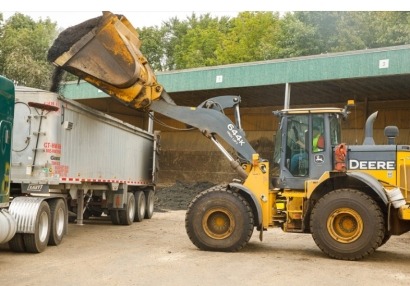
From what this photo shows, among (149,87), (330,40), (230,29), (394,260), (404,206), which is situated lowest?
(394,260)

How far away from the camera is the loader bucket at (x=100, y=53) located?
1084 centimetres

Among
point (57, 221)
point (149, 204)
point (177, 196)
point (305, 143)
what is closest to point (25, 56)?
point (177, 196)

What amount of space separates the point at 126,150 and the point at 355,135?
13525 millimetres

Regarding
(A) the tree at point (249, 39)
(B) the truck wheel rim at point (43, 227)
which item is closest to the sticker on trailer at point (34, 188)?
(B) the truck wheel rim at point (43, 227)

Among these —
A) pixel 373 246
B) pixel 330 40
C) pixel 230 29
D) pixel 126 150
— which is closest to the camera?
pixel 373 246

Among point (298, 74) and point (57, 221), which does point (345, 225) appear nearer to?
point (57, 221)

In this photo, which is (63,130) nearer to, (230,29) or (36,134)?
(36,134)

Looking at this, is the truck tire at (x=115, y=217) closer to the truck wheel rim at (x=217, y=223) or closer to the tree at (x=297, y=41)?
the truck wheel rim at (x=217, y=223)

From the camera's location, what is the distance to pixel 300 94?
85.9ft

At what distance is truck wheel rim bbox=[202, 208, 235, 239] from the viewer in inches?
425

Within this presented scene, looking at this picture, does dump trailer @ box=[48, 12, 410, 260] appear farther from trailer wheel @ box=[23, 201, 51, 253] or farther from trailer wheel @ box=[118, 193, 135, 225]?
trailer wheel @ box=[118, 193, 135, 225]

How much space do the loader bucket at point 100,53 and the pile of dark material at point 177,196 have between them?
1230 cm

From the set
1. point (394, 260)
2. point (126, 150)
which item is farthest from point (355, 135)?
point (394, 260)

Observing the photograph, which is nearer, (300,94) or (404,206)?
(404,206)
